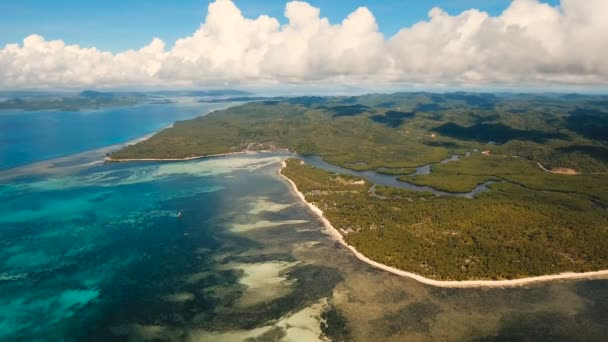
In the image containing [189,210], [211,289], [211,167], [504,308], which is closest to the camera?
[504,308]

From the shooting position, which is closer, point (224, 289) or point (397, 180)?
point (224, 289)

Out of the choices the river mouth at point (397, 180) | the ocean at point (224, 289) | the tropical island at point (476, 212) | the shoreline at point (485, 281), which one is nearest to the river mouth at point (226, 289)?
the ocean at point (224, 289)

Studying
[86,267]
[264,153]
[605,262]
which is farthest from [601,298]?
[264,153]

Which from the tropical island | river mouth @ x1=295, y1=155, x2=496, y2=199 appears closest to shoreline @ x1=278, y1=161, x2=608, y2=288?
the tropical island

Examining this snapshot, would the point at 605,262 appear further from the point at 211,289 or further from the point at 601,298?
the point at 211,289

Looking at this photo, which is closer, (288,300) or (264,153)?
(288,300)

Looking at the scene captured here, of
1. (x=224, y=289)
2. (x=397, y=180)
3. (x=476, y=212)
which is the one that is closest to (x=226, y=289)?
(x=224, y=289)

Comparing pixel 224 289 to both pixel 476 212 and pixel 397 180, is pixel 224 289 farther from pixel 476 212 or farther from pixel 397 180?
pixel 397 180

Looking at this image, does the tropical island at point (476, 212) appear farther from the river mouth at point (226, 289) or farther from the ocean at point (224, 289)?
the ocean at point (224, 289)
